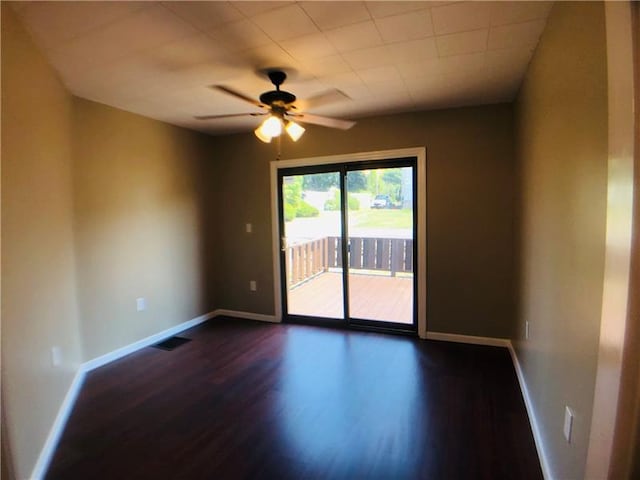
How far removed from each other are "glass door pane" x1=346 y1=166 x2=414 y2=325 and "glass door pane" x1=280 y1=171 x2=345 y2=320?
176 millimetres

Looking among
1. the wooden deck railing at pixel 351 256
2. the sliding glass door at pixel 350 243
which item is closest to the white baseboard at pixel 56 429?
the sliding glass door at pixel 350 243

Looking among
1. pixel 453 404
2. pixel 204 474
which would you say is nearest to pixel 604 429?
pixel 453 404

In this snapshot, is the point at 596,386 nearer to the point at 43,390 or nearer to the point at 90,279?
the point at 43,390

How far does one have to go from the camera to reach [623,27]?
903 millimetres

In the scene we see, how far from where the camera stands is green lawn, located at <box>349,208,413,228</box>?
378 centimetres

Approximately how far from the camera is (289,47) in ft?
7.00

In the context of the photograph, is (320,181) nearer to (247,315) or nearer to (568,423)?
(247,315)

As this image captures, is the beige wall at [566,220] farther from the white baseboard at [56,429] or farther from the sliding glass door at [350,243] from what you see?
the white baseboard at [56,429]

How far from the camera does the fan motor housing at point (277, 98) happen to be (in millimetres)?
2424

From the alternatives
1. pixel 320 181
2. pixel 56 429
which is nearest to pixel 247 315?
pixel 320 181

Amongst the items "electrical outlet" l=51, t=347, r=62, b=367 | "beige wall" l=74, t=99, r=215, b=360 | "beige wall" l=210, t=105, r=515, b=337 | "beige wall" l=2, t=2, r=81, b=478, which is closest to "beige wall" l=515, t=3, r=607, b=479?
"beige wall" l=210, t=105, r=515, b=337

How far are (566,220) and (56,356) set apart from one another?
3.11m

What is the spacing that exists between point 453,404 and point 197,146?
151 inches

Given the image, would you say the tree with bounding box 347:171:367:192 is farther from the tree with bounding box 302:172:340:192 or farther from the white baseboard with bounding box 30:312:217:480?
the white baseboard with bounding box 30:312:217:480
